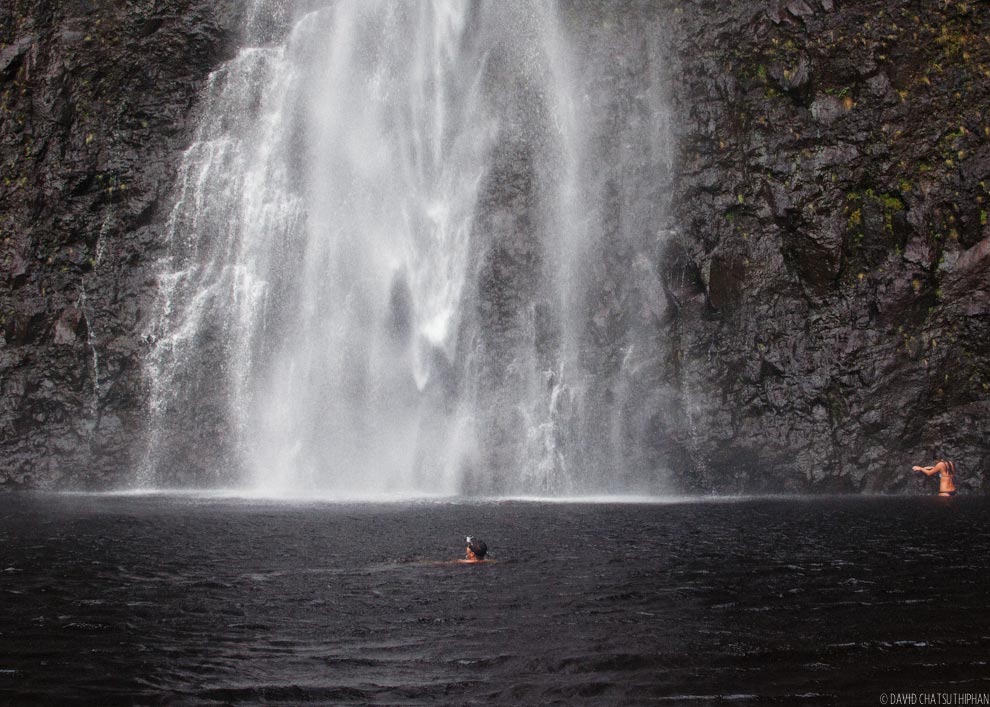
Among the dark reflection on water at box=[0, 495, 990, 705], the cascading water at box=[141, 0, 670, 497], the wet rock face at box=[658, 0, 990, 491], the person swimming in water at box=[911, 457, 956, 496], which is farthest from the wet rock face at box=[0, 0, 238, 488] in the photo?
the person swimming in water at box=[911, 457, 956, 496]

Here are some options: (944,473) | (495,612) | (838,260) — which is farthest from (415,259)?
(495,612)

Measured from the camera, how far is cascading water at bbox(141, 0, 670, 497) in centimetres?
3522

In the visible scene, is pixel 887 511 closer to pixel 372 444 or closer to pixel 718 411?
pixel 718 411

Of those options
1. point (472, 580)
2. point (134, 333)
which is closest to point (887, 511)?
point (472, 580)

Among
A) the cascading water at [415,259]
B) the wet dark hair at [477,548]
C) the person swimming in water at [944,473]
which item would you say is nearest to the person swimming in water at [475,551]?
the wet dark hair at [477,548]

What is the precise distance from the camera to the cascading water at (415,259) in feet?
116

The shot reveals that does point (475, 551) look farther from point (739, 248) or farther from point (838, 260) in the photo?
point (838, 260)

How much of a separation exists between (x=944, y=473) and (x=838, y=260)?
8684mm

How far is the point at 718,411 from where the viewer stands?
111 ft

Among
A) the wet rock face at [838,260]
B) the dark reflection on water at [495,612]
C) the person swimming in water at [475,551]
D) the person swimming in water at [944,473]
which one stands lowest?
the dark reflection on water at [495,612]

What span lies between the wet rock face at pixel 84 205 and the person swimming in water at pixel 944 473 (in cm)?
3073

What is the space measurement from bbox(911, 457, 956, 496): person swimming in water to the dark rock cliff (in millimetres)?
929

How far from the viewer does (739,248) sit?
34.4 metres

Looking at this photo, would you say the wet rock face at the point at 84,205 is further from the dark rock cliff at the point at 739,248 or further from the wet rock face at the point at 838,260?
the wet rock face at the point at 838,260
